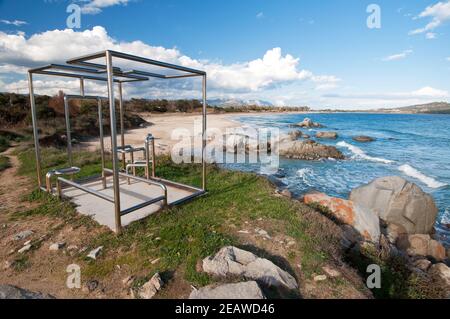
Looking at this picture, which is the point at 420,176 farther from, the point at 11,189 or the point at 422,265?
the point at 11,189

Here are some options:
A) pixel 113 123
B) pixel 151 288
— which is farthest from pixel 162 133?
pixel 151 288

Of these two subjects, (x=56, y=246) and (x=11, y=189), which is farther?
(x=11, y=189)

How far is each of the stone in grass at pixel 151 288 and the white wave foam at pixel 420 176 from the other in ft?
48.4

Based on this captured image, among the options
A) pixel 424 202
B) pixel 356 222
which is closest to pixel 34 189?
pixel 356 222

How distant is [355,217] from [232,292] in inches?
165

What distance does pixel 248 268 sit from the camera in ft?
10.1

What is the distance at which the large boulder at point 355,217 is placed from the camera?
543cm

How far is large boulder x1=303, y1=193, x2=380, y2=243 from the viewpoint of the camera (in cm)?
543

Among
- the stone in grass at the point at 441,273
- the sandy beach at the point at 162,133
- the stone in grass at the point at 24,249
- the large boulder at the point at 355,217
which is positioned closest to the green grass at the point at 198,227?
the stone in grass at the point at 24,249

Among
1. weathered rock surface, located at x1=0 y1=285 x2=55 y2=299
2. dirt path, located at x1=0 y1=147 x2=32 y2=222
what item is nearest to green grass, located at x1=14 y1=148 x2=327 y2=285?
dirt path, located at x1=0 y1=147 x2=32 y2=222

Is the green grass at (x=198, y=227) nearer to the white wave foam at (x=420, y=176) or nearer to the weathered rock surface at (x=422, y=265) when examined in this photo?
the weathered rock surface at (x=422, y=265)

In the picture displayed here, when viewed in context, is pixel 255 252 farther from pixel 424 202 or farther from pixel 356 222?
pixel 424 202
